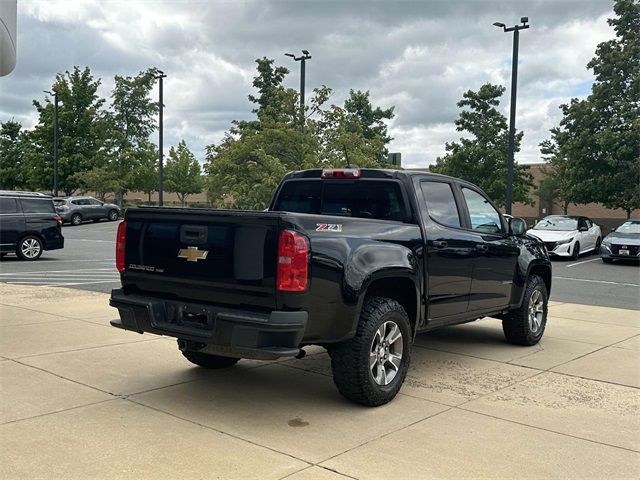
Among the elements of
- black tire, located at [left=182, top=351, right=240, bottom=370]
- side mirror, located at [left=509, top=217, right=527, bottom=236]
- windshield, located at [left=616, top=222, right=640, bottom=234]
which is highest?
side mirror, located at [left=509, top=217, right=527, bottom=236]

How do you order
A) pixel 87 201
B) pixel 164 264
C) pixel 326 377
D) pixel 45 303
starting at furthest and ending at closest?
pixel 87 201, pixel 45 303, pixel 326 377, pixel 164 264

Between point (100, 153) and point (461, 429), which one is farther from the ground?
point (100, 153)

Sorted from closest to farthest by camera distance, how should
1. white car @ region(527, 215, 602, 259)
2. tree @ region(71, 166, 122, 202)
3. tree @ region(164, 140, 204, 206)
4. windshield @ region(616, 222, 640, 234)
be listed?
white car @ region(527, 215, 602, 259) → windshield @ region(616, 222, 640, 234) → tree @ region(71, 166, 122, 202) → tree @ region(164, 140, 204, 206)

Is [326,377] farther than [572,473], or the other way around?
[326,377]

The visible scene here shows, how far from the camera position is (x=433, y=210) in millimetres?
6062

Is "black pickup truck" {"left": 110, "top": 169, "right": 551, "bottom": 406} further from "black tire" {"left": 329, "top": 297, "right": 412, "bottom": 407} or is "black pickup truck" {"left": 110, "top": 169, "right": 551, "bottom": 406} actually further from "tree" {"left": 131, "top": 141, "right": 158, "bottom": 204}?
"tree" {"left": 131, "top": 141, "right": 158, "bottom": 204}

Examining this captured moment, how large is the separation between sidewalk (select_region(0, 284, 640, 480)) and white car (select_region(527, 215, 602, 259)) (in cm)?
1322

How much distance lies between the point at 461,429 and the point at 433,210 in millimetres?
2166

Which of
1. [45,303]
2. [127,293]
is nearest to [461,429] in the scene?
[127,293]

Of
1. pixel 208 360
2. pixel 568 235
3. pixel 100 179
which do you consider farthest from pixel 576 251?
pixel 100 179

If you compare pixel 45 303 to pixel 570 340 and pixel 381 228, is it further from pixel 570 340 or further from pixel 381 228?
pixel 570 340

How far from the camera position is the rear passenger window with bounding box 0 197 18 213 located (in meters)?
16.2

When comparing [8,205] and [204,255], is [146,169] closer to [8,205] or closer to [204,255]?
[8,205]

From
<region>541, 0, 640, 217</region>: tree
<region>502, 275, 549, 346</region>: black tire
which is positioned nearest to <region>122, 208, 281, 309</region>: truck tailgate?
<region>502, 275, 549, 346</region>: black tire
